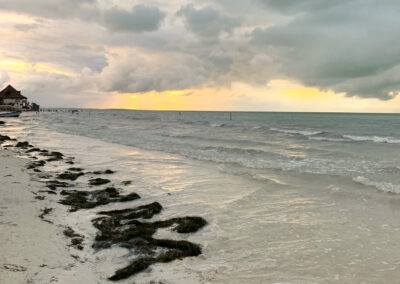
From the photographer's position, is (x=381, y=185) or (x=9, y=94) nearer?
(x=381, y=185)

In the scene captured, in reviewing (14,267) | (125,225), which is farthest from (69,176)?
(14,267)

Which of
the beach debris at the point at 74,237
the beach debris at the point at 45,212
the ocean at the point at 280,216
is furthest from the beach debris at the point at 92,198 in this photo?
the beach debris at the point at 74,237

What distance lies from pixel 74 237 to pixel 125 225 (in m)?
1.26

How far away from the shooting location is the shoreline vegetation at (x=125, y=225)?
19.2 ft

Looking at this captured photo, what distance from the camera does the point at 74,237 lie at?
6484mm

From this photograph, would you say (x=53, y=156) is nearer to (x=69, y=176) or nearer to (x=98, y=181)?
(x=69, y=176)

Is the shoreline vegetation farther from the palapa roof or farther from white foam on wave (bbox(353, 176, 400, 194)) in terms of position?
the palapa roof

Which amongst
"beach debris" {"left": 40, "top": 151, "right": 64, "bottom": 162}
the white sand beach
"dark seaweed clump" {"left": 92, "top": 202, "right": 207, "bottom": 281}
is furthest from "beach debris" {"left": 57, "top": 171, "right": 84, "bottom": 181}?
"dark seaweed clump" {"left": 92, "top": 202, "right": 207, "bottom": 281}

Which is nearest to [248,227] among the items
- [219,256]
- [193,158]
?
[219,256]

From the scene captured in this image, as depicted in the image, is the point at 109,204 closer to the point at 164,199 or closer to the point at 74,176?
the point at 164,199

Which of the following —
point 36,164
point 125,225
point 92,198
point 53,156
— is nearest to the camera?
point 125,225

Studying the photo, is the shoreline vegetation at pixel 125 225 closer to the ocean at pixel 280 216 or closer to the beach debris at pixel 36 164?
the ocean at pixel 280 216

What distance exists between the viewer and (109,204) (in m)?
9.06

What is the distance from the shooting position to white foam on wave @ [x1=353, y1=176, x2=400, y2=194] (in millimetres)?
11164
